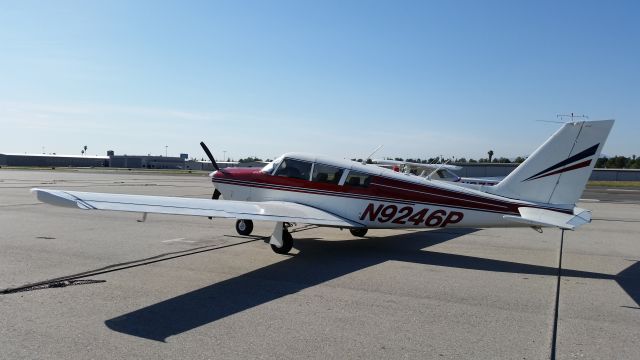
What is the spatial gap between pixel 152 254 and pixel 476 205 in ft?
21.0

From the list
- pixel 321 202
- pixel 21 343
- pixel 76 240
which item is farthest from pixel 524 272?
pixel 76 240

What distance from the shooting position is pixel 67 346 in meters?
4.69

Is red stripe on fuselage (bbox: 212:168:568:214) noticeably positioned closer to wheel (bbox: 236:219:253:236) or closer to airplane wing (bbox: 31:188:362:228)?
airplane wing (bbox: 31:188:362:228)

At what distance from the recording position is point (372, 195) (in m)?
10.2

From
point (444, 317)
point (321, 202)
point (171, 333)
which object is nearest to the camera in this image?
point (171, 333)

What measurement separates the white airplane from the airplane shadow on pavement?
2.38ft

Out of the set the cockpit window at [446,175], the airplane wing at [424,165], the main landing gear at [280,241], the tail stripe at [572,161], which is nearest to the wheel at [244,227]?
the main landing gear at [280,241]

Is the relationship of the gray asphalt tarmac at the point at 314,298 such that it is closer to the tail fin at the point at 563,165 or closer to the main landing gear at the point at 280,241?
the main landing gear at the point at 280,241

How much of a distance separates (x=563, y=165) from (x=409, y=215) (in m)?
3.01

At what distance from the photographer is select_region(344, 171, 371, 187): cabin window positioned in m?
10.4

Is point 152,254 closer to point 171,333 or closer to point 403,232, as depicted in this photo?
point 171,333

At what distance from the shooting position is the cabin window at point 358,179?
10.4 m

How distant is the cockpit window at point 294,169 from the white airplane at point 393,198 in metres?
0.02

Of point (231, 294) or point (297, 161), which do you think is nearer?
point (231, 294)
